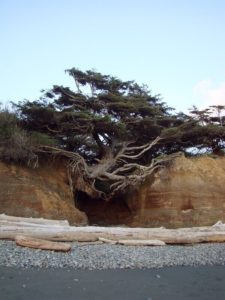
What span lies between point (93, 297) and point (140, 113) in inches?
670

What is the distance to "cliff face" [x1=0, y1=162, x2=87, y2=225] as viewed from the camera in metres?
18.8

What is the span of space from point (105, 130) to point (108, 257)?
12193 mm

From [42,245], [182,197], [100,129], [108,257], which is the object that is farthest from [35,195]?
[108,257]

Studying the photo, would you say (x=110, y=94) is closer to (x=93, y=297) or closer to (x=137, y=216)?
(x=137, y=216)

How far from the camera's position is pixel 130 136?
76.6ft

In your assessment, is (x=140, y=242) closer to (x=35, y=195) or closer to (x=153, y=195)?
(x=35, y=195)

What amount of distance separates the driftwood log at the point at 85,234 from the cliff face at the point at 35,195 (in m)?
3.14

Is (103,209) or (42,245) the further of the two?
(103,209)

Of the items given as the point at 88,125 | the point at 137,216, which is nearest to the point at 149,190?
the point at 137,216

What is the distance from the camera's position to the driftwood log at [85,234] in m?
12.9

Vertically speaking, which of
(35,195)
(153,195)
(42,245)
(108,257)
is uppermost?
(153,195)

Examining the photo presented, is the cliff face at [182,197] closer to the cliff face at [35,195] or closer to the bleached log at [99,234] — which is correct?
the cliff face at [35,195]

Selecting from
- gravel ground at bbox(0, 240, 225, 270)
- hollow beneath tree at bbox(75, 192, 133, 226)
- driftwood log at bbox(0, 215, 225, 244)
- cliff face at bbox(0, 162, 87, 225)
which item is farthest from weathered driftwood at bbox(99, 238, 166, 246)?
hollow beneath tree at bbox(75, 192, 133, 226)

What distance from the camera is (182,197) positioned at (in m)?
21.9
